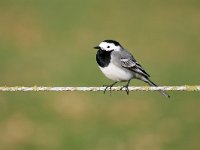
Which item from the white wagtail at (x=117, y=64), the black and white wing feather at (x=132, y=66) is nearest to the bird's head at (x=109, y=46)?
the white wagtail at (x=117, y=64)

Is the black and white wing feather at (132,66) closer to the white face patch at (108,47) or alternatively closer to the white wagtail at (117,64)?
the white wagtail at (117,64)

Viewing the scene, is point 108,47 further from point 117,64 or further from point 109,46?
point 117,64

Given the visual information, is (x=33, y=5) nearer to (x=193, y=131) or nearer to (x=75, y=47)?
(x=75, y=47)

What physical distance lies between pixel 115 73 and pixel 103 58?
243 mm

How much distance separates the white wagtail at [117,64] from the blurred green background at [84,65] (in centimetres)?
405

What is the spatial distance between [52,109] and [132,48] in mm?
5179

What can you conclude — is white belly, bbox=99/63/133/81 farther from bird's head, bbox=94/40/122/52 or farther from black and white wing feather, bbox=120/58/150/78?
bird's head, bbox=94/40/122/52

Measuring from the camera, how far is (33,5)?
87.2ft

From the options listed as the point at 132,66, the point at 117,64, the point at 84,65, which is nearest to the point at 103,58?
the point at 117,64

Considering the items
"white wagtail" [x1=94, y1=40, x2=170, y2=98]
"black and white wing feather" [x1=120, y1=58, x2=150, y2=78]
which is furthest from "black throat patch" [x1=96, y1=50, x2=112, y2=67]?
"black and white wing feather" [x1=120, y1=58, x2=150, y2=78]

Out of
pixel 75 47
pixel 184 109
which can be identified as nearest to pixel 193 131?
pixel 184 109

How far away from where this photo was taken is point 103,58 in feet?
36.3

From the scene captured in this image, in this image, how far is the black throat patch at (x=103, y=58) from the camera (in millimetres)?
10992

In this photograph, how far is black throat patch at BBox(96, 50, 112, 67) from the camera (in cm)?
1099
